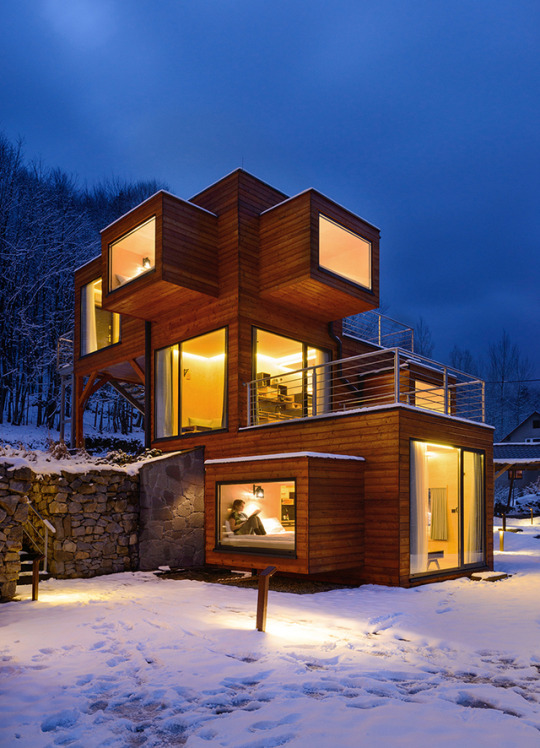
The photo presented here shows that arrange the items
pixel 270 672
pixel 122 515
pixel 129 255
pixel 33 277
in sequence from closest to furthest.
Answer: pixel 270 672 < pixel 122 515 < pixel 129 255 < pixel 33 277

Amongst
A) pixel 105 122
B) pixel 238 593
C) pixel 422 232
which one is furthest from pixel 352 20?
pixel 238 593

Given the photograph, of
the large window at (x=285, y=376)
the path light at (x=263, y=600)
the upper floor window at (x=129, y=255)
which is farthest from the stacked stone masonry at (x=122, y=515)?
the path light at (x=263, y=600)

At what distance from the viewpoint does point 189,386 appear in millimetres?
13836

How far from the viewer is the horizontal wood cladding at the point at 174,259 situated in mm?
11789

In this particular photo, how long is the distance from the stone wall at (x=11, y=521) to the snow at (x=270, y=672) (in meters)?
0.54

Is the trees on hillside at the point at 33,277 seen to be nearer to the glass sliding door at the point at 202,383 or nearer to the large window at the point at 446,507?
the glass sliding door at the point at 202,383

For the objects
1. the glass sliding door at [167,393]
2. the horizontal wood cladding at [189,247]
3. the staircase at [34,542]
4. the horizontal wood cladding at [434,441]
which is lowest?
the staircase at [34,542]

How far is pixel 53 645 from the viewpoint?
5531 mm

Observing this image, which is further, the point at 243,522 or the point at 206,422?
the point at 206,422

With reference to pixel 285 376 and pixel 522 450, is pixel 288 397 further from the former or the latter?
pixel 522 450

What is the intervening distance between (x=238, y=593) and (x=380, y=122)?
15365 cm

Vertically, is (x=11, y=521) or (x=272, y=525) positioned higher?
(x=11, y=521)

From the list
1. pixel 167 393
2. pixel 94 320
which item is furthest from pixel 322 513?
pixel 94 320

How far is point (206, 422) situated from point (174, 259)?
3985mm
